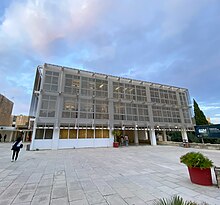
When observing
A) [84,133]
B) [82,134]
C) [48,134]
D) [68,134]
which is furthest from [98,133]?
[48,134]

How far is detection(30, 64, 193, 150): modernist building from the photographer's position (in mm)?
16562

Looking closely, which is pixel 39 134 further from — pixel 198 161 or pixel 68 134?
pixel 198 161

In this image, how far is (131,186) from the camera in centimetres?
411

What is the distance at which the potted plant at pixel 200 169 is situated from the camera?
13.5ft

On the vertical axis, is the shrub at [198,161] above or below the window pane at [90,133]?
below

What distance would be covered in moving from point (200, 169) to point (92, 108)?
1625 cm

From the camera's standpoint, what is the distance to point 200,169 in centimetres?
420

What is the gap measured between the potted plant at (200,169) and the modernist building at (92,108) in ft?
49.3

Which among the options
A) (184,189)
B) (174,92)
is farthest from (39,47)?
(174,92)

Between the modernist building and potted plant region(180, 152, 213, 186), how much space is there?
15.0 metres

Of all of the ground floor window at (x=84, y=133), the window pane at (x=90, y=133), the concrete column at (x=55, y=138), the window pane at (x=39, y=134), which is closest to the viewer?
the window pane at (x=39, y=134)

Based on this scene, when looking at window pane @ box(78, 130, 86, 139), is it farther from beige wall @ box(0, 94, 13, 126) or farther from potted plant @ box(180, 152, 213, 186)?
beige wall @ box(0, 94, 13, 126)

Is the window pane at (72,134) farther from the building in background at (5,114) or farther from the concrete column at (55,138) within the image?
the building in background at (5,114)

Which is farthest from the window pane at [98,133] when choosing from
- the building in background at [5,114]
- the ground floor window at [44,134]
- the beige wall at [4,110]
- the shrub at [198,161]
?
the beige wall at [4,110]
